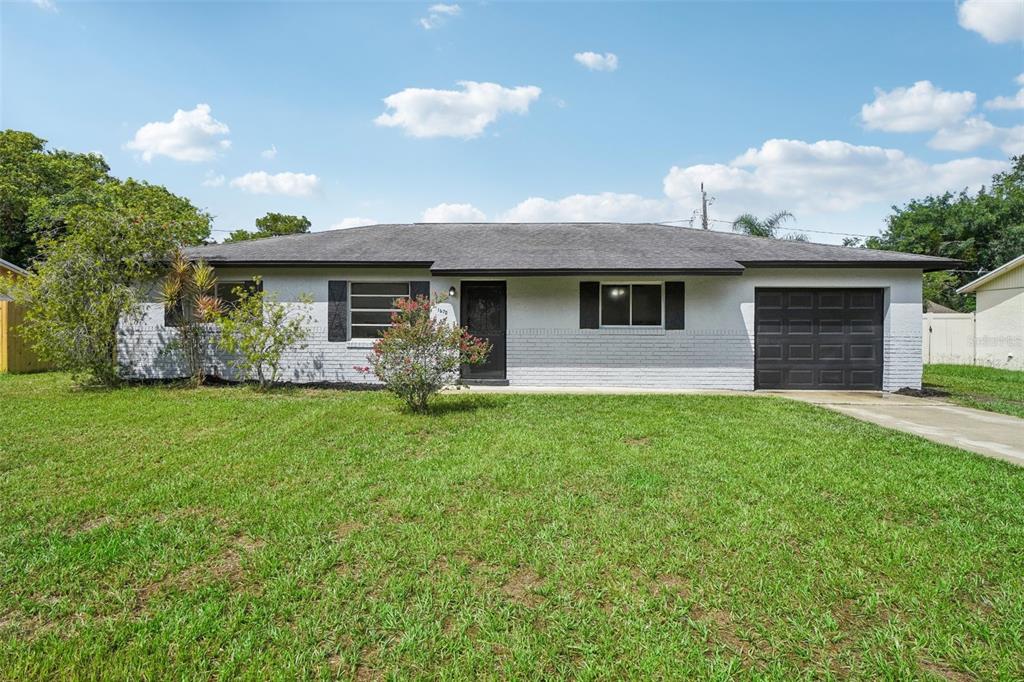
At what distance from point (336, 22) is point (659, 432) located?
10296 millimetres

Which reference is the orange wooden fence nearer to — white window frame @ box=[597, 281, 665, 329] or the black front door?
the black front door

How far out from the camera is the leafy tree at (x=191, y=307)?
31.4ft

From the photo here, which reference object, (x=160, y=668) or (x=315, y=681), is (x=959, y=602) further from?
(x=160, y=668)

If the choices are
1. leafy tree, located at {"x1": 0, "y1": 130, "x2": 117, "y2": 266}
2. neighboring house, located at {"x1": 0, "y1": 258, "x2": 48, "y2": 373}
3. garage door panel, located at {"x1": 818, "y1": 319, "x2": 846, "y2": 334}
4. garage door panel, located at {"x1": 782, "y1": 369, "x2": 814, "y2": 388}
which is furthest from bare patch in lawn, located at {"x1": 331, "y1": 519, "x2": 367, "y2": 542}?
leafy tree, located at {"x1": 0, "y1": 130, "x2": 117, "y2": 266}

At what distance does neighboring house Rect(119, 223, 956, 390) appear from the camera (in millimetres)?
9695

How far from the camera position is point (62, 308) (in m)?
8.80

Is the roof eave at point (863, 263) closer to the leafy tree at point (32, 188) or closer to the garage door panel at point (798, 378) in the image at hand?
the garage door panel at point (798, 378)

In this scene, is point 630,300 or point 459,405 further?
point 630,300

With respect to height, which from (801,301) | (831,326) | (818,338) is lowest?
(818,338)

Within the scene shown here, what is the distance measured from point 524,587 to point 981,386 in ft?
44.4

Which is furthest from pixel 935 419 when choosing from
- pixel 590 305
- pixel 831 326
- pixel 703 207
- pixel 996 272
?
pixel 703 207

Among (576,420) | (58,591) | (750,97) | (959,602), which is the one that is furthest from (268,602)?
(750,97)

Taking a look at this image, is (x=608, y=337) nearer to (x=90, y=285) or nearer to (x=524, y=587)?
(x=524, y=587)

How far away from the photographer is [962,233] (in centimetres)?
2747
